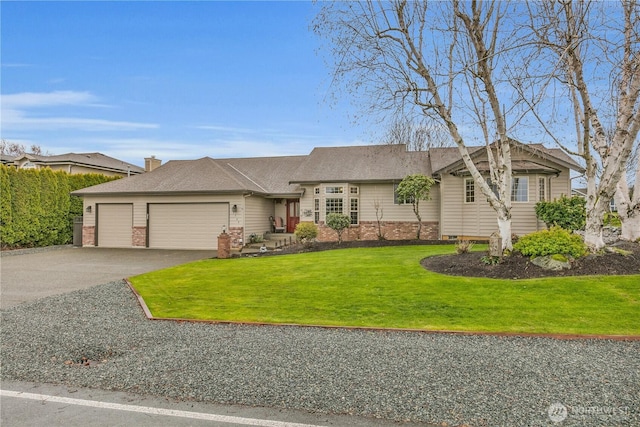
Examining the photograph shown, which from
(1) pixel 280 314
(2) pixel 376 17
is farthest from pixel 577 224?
(1) pixel 280 314

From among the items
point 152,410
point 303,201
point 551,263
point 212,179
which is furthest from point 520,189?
point 152,410

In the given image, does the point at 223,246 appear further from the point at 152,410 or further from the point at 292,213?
the point at 152,410

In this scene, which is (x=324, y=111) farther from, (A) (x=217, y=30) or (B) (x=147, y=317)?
(B) (x=147, y=317)

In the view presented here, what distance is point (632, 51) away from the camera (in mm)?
8977

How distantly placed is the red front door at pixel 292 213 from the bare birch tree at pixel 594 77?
13704 millimetres

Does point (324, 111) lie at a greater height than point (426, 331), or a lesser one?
greater

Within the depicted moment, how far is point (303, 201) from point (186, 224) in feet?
19.6

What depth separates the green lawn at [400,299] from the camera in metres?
5.94

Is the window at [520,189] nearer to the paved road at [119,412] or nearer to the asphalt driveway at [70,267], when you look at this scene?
the asphalt driveway at [70,267]

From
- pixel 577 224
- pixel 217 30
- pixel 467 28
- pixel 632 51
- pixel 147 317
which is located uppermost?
pixel 217 30

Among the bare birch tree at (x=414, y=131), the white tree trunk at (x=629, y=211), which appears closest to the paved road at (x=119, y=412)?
the bare birch tree at (x=414, y=131)

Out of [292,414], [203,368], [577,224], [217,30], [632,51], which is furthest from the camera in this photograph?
[577,224]

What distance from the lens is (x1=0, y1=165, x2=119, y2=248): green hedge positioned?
17953 millimetres

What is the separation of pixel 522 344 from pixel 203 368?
404 cm
